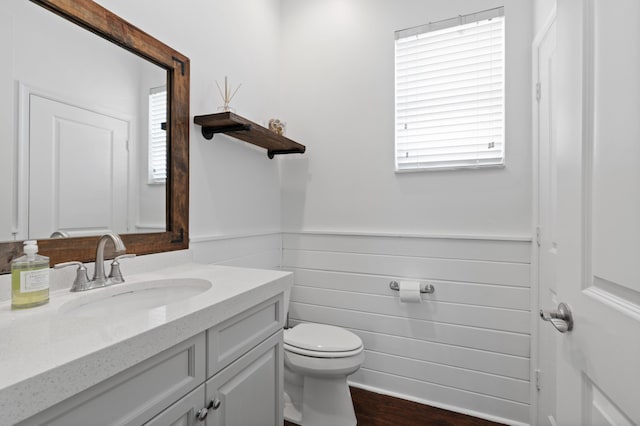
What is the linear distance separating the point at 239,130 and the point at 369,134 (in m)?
0.88

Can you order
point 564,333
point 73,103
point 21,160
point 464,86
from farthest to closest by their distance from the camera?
1. point 464,86
2. point 73,103
3. point 21,160
4. point 564,333

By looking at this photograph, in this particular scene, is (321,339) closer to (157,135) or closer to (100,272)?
(100,272)

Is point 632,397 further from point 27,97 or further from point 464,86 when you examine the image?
point 464,86

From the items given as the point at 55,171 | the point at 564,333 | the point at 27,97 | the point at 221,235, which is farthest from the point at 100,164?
the point at 564,333

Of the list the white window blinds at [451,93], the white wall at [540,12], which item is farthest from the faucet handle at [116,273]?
the white wall at [540,12]

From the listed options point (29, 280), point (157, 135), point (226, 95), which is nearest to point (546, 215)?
point (226, 95)

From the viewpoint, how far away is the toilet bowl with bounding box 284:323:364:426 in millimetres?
1561

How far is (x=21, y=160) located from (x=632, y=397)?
1.50m

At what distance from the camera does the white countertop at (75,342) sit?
47 centimetres

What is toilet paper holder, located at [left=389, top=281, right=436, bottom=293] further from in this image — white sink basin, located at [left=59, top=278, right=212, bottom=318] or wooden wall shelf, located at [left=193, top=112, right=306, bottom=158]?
white sink basin, located at [left=59, top=278, right=212, bottom=318]

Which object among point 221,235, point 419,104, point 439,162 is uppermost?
point 419,104

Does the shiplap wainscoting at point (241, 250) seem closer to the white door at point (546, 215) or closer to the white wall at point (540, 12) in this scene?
the white door at point (546, 215)

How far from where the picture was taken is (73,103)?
3.45 feet

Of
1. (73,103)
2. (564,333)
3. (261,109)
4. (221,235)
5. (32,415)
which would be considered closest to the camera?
(32,415)
